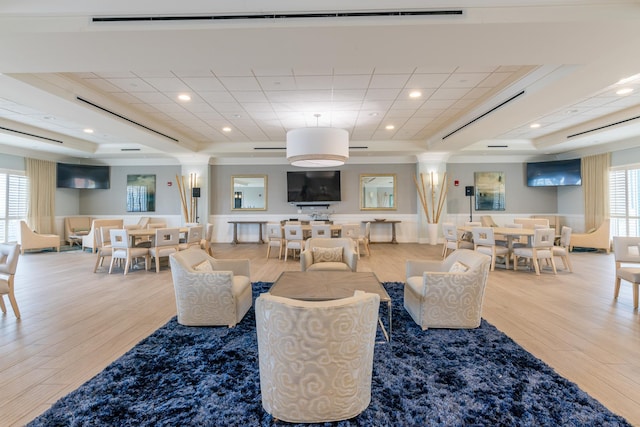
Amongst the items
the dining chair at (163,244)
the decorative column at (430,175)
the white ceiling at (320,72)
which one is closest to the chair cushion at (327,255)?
the white ceiling at (320,72)

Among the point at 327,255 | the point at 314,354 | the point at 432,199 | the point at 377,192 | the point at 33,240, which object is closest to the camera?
the point at 314,354

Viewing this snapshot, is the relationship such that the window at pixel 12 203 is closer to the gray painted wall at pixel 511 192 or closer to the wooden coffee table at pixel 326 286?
the wooden coffee table at pixel 326 286

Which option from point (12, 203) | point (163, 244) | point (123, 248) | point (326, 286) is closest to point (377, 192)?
point (163, 244)

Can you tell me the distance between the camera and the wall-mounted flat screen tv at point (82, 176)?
397 inches

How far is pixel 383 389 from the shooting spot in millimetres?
2121

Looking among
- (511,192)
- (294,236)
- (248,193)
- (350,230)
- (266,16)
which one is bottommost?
(294,236)

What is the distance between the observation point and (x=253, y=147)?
30.3ft

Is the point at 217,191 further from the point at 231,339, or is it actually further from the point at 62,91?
the point at 231,339

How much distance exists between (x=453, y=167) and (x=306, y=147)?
25.6 ft

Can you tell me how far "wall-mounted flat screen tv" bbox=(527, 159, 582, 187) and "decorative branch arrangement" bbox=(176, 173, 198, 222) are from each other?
11.7m

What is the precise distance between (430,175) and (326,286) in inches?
319

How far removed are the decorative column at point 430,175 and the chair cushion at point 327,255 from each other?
246 inches

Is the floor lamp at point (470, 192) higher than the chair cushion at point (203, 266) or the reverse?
higher

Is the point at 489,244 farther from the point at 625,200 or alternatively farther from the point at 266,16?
the point at 266,16
